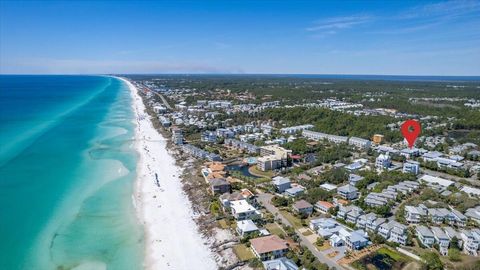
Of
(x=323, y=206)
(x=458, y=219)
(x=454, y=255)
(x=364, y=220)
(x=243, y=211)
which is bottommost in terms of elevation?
Result: (x=454, y=255)

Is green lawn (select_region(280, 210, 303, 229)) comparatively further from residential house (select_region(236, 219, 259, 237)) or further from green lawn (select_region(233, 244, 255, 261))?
green lawn (select_region(233, 244, 255, 261))

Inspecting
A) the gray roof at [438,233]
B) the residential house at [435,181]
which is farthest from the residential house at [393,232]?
the residential house at [435,181]

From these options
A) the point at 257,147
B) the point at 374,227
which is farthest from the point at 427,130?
the point at 374,227

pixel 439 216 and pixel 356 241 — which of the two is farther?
pixel 439 216

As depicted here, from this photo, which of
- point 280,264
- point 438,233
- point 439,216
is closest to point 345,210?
point 438,233

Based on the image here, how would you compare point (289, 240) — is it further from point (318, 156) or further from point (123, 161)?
point (123, 161)

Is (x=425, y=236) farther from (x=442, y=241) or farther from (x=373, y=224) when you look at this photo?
(x=373, y=224)
